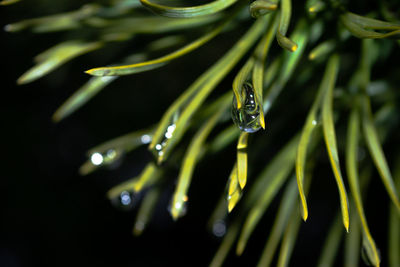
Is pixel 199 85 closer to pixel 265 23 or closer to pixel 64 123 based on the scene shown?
pixel 265 23

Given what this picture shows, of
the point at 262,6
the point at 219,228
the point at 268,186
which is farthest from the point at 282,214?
the point at 262,6

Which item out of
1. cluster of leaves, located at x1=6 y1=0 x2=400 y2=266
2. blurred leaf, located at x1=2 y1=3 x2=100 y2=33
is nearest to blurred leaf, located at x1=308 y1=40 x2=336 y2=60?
cluster of leaves, located at x1=6 y1=0 x2=400 y2=266

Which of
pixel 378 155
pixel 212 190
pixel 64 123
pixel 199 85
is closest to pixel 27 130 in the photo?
pixel 64 123

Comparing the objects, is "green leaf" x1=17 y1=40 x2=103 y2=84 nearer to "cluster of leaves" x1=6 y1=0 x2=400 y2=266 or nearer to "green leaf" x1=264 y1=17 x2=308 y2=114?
"cluster of leaves" x1=6 y1=0 x2=400 y2=266

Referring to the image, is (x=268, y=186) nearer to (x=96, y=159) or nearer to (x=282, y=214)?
(x=282, y=214)

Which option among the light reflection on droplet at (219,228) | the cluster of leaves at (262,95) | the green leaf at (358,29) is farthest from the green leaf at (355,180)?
the light reflection on droplet at (219,228)

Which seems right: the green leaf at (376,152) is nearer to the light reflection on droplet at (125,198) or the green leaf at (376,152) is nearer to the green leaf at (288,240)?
the green leaf at (288,240)
